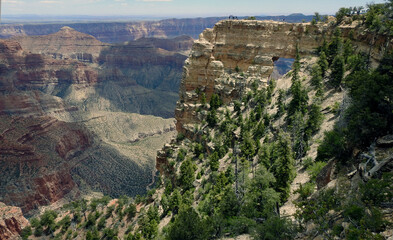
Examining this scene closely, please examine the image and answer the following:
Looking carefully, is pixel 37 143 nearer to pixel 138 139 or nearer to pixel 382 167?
pixel 138 139

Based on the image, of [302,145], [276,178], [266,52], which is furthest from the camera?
[266,52]

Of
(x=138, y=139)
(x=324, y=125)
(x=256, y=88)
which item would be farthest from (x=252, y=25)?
(x=138, y=139)

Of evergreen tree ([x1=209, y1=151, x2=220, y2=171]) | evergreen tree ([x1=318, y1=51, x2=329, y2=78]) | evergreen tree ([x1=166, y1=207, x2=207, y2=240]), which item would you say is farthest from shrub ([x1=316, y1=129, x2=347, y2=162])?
evergreen tree ([x1=318, y1=51, x2=329, y2=78])

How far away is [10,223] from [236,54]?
69941 millimetres

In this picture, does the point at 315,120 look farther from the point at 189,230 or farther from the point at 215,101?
the point at 215,101

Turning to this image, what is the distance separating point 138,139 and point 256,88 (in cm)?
11163

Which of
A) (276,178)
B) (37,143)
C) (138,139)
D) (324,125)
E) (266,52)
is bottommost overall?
(138,139)

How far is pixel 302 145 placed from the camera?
37.8 metres

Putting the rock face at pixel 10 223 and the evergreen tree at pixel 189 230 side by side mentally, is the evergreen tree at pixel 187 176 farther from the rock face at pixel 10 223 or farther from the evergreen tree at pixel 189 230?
the rock face at pixel 10 223

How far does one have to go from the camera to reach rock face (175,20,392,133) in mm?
62844

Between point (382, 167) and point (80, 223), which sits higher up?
point (382, 167)

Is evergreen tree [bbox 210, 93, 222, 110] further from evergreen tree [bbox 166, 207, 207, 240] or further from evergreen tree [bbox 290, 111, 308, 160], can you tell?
evergreen tree [bbox 166, 207, 207, 240]

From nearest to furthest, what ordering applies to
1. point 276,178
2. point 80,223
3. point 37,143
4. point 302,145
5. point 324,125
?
point 276,178 → point 302,145 → point 324,125 → point 80,223 → point 37,143

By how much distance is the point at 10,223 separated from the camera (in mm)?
65000
